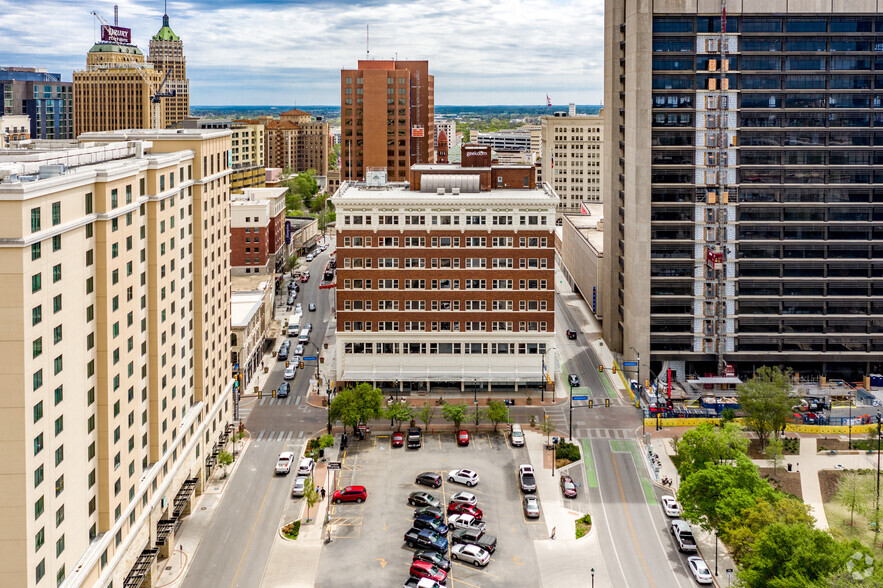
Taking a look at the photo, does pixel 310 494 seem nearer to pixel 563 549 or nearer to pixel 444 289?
pixel 563 549

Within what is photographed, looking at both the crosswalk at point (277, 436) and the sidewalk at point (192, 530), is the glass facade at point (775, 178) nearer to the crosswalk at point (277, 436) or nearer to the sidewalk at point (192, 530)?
the crosswalk at point (277, 436)

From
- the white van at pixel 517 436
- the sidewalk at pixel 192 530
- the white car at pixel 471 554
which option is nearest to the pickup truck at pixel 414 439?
the white van at pixel 517 436

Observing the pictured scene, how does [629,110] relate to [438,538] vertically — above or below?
above

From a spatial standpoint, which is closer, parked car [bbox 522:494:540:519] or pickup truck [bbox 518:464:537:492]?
parked car [bbox 522:494:540:519]

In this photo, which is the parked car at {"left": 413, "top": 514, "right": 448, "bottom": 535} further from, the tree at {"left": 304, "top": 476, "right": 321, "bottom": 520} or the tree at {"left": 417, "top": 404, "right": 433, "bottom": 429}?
the tree at {"left": 417, "top": 404, "right": 433, "bottom": 429}

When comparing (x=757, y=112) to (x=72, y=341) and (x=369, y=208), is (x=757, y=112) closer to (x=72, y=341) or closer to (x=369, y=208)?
(x=369, y=208)

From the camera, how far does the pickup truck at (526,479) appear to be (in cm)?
9294

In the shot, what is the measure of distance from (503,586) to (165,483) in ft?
106

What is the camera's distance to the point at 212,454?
9762 centimetres

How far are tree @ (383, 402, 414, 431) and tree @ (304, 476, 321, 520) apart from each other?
61.6 feet

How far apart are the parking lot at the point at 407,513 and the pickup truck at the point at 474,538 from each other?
3.52 feet

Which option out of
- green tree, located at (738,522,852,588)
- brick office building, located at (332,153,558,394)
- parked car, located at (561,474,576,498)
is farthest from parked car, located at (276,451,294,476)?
green tree, located at (738,522,852,588)

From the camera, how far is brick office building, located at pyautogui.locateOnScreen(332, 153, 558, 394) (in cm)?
12219

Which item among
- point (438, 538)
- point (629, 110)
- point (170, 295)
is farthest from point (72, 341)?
point (629, 110)
